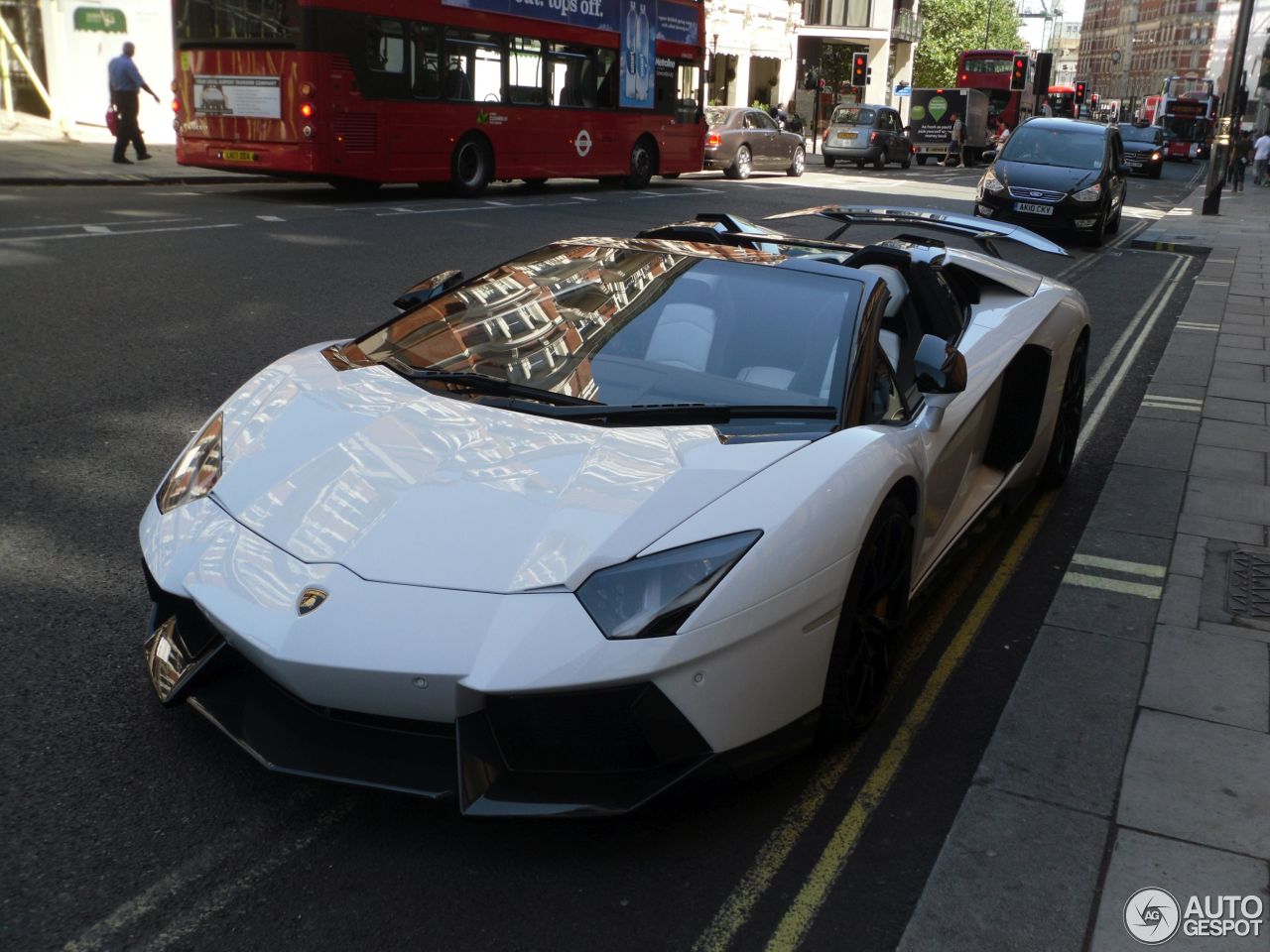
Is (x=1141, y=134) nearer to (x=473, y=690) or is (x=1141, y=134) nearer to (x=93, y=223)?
(x=93, y=223)

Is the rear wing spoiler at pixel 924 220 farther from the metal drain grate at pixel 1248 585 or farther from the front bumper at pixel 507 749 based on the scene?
the front bumper at pixel 507 749

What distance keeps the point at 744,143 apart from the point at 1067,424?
906 inches

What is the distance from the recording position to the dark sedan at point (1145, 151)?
4153 centimetres

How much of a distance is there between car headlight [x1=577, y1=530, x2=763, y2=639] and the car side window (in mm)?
946

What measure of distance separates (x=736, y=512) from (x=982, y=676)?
1.42 m

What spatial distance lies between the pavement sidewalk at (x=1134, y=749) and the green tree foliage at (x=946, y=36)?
3240 inches

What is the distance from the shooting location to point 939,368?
3.66 metres

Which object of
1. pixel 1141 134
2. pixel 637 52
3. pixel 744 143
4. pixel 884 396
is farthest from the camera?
pixel 1141 134

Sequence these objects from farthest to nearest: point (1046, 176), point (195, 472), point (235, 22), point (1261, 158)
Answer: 1. point (1261, 158)
2. point (1046, 176)
3. point (235, 22)
4. point (195, 472)

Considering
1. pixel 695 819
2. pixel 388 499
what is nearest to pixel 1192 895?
pixel 695 819

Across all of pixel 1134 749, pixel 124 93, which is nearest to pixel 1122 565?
pixel 1134 749

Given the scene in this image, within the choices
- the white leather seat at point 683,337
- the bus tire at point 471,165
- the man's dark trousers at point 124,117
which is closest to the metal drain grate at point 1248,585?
the white leather seat at point 683,337

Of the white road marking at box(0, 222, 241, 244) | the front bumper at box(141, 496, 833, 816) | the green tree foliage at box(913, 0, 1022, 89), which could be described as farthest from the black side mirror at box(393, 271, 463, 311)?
the green tree foliage at box(913, 0, 1022, 89)

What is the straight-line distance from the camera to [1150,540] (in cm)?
515
